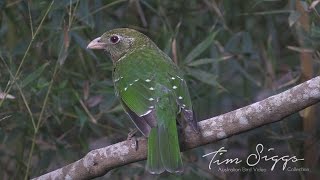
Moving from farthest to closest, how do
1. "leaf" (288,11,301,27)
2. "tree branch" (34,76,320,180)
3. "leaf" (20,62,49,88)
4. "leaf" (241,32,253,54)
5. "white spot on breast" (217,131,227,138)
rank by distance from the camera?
"leaf" (241,32,253,54), "leaf" (288,11,301,27), "leaf" (20,62,49,88), "white spot on breast" (217,131,227,138), "tree branch" (34,76,320,180)

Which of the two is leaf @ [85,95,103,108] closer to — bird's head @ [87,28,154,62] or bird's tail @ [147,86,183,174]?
bird's head @ [87,28,154,62]

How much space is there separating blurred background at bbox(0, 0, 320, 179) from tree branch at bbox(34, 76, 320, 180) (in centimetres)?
111

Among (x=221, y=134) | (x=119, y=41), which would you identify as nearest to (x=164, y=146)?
(x=221, y=134)

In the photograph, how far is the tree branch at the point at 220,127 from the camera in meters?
4.22

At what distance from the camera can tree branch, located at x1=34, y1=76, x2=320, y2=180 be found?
13.8 ft

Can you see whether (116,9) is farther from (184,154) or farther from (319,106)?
(319,106)

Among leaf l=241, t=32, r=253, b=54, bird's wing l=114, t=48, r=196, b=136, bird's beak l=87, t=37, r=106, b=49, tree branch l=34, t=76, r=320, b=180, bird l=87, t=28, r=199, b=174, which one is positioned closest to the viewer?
tree branch l=34, t=76, r=320, b=180

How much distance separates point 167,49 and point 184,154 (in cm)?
83

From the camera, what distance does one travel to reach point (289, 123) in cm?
634

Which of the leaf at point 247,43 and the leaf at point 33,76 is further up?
the leaf at point 247,43

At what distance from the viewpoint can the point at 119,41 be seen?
5.74 m

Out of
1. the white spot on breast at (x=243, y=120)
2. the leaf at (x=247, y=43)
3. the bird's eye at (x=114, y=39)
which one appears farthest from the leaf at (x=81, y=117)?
the white spot on breast at (x=243, y=120)

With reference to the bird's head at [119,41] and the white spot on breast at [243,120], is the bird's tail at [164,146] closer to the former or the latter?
the white spot on breast at [243,120]

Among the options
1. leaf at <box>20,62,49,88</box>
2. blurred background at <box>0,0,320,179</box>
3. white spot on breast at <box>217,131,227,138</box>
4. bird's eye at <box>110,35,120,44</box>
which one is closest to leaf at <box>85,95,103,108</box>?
blurred background at <box>0,0,320,179</box>
